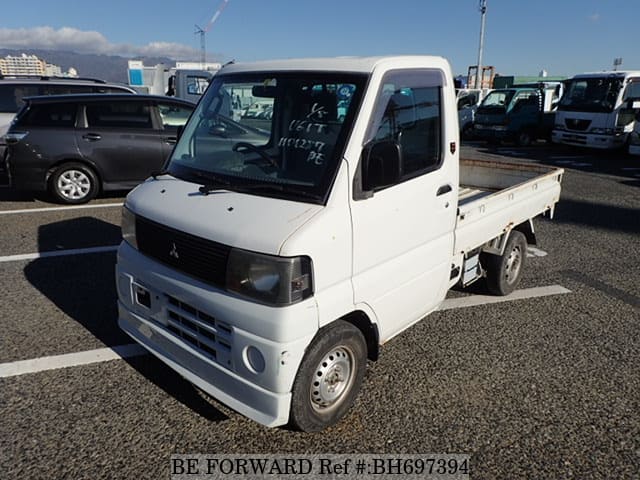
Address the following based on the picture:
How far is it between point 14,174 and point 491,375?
7468mm

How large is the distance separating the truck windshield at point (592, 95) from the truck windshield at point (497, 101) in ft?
7.38

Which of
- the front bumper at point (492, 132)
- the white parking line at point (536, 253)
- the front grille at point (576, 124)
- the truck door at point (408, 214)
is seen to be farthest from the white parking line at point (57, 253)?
the front bumper at point (492, 132)

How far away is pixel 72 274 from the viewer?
4.96 meters

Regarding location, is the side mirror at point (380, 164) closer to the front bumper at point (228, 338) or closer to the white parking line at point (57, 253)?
the front bumper at point (228, 338)

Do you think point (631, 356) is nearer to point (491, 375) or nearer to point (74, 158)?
point (491, 375)

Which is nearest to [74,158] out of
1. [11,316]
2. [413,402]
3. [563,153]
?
[11,316]

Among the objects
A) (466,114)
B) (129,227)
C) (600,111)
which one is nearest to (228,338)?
(129,227)

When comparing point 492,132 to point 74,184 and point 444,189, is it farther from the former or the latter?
point 444,189

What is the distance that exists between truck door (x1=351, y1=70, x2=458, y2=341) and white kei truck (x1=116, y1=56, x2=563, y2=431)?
1 cm

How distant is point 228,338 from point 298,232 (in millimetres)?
663

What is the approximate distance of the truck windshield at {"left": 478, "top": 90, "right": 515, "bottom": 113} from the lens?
18.1 metres

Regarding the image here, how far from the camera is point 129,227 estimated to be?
3064mm

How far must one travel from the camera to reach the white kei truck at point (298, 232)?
237 centimetres

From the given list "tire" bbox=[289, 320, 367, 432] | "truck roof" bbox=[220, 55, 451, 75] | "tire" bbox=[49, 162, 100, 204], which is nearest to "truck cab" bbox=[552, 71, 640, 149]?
"truck roof" bbox=[220, 55, 451, 75]
